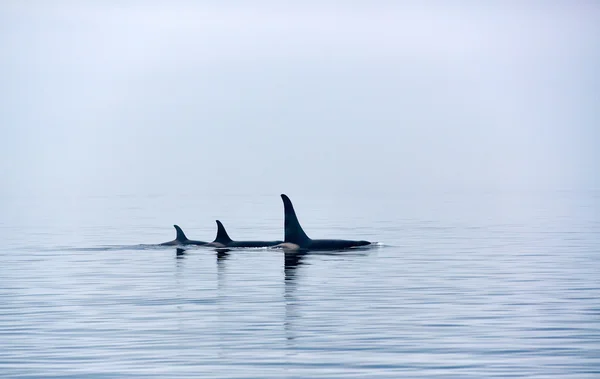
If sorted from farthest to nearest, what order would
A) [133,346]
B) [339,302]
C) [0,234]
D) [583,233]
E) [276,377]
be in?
1. [0,234]
2. [583,233]
3. [339,302]
4. [133,346]
5. [276,377]

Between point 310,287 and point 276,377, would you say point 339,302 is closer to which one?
point 310,287

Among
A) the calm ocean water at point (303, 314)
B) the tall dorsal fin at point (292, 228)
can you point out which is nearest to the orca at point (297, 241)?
the tall dorsal fin at point (292, 228)

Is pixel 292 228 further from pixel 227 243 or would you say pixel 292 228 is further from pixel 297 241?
pixel 227 243

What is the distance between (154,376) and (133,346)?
3214 millimetres

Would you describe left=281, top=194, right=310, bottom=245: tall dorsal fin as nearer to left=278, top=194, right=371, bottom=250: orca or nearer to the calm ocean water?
left=278, top=194, right=371, bottom=250: orca

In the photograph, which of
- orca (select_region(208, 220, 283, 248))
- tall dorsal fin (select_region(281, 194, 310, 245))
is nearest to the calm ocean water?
tall dorsal fin (select_region(281, 194, 310, 245))

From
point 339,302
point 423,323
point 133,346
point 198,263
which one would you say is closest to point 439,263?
point 198,263

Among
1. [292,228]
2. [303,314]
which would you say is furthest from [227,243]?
[303,314]

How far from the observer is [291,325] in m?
24.5

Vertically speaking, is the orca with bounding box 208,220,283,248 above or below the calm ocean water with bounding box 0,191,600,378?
above

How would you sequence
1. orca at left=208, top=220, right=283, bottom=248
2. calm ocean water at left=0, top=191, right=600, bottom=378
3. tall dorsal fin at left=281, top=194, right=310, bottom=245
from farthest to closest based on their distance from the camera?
orca at left=208, top=220, right=283, bottom=248, tall dorsal fin at left=281, top=194, right=310, bottom=245, calm ocean water at left=0, top=191, right=600, bottom=378

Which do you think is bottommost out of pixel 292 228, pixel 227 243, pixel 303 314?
pixel 303 314

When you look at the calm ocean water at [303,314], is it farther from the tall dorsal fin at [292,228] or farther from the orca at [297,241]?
the tall dorsal fin at [292,228]

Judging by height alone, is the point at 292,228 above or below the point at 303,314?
above
